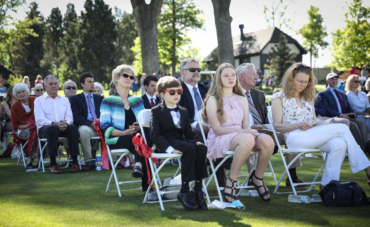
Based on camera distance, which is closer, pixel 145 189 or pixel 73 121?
pixel 145 189

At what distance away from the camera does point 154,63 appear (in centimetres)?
1327

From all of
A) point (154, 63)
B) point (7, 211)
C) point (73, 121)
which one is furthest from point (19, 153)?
point (154, 63)

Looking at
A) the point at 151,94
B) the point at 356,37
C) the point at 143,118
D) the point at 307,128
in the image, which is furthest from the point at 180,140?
the point at 356,37

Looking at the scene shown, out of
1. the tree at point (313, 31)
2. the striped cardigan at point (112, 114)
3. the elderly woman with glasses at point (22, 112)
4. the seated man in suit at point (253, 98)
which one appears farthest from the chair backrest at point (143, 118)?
the tree at point (313, 31)

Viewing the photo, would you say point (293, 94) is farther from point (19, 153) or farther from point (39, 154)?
point (19, 153)

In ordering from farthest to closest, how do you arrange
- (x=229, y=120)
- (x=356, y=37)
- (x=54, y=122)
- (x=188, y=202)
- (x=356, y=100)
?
(x=356, y=37)
(x=356, y=100)
(x=54, y=122)
(x=229, y=120)
(x=188, y=202)

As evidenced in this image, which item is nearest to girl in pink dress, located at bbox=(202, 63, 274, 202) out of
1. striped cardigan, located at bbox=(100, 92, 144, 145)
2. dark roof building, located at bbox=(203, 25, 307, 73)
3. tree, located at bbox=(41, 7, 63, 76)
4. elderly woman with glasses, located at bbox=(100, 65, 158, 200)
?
elderly woman with glasses, located at bbox=(100, 65, 158, 200)

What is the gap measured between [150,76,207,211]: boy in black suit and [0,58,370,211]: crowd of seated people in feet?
0.04

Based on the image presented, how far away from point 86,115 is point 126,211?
3.92m

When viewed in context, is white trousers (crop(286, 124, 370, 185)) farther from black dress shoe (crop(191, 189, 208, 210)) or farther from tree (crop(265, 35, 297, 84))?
tree (crop(265, 35, 297, 84))

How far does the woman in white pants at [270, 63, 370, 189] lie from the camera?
4.53 metres

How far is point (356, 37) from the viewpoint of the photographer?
3484cm

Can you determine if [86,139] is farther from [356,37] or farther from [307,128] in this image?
[356,37]

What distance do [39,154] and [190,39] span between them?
37.9m
